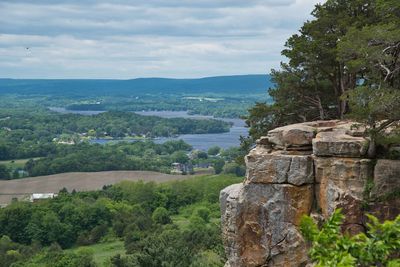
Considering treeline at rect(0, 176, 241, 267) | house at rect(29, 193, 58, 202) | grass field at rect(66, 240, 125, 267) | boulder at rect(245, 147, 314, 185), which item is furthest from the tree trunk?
house at rect(29, 193, 58, 202)

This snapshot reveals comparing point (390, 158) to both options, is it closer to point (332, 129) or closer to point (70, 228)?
point (332, 129)

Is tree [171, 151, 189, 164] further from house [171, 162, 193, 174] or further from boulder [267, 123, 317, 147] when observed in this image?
boulder [267, 123, 317, 147]

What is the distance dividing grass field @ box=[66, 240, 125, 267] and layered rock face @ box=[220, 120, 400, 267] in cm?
3158

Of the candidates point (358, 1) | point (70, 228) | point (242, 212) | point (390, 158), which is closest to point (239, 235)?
point (242, 212)

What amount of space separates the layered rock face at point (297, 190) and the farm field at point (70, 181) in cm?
6681

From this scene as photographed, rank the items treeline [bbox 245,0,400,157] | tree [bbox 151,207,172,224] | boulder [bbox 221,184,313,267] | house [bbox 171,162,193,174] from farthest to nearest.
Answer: house [bbox 171,162,193,174] < tree [bbox 151,207,172,224] < boulder [bbox 221,184,313,267] < treeline [bbox 245,0,400,157]

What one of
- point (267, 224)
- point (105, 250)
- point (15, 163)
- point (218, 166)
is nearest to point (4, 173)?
point (15, 163)

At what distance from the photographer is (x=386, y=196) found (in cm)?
1652

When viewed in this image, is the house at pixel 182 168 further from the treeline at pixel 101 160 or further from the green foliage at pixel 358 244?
the green foliage at pixel 358 244

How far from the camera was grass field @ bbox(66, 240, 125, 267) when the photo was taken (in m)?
50.6

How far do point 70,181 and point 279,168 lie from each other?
8111 cm

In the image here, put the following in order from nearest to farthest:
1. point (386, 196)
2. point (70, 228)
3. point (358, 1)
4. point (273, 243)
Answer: point (386, 196) → point (273, 243) → point (358, 1) → point (70, 228)

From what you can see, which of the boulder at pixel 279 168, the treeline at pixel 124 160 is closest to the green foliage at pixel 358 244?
the boulder at pixel 279 168

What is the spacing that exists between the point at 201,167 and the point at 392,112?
10696cm
